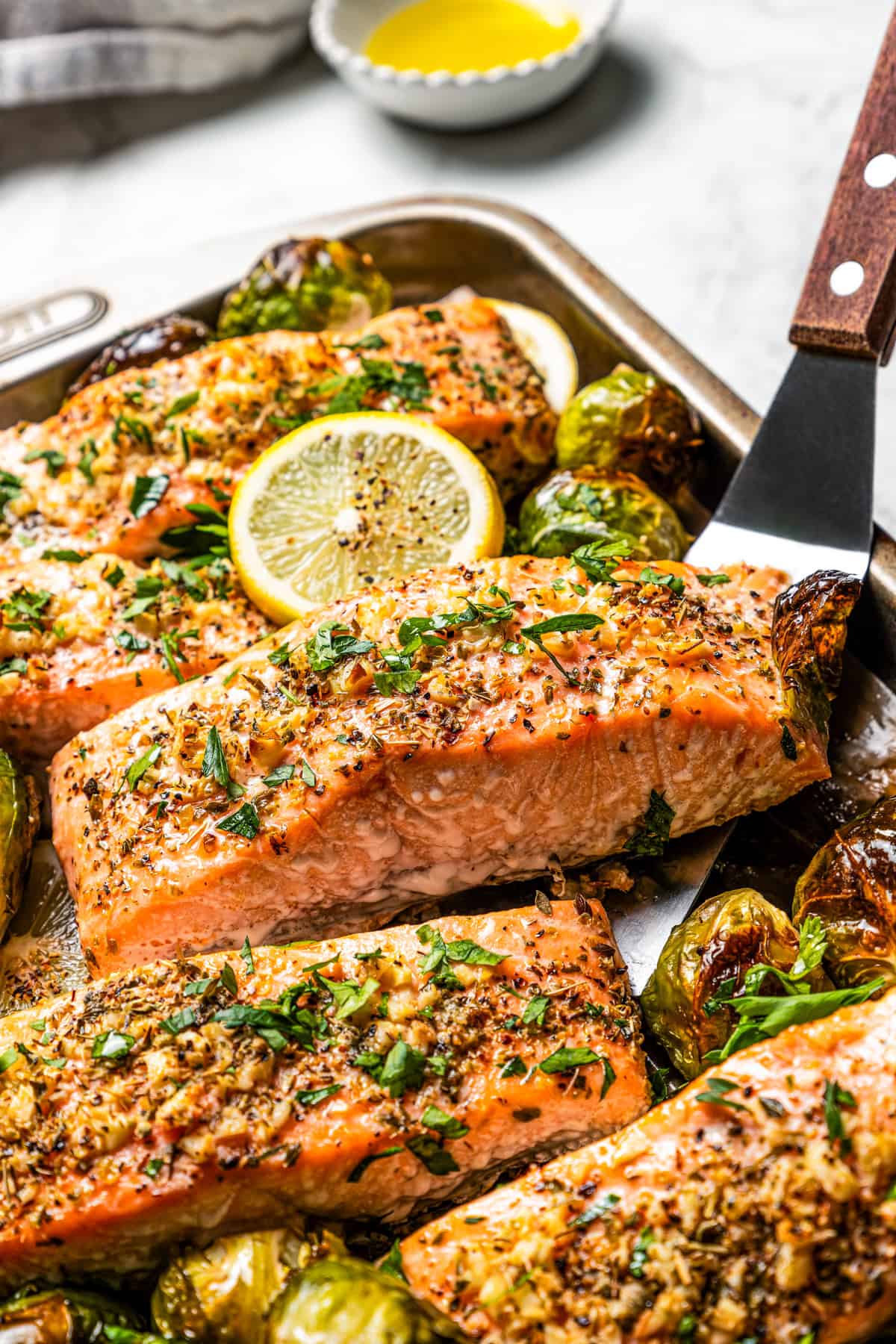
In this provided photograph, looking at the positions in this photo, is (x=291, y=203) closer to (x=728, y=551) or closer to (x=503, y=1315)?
(x=728, y=551)

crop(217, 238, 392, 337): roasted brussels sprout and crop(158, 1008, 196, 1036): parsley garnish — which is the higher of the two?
crop(217, 238, 392, 337): roasted brussels sprout

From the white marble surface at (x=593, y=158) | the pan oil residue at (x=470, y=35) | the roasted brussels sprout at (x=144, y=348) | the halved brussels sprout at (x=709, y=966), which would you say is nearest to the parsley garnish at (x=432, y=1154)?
the halved brussels sprout at (x=709, y=966)

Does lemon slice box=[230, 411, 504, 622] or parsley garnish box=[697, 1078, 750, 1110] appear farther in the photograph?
lemon slice box=[230, 411, 504, 622]

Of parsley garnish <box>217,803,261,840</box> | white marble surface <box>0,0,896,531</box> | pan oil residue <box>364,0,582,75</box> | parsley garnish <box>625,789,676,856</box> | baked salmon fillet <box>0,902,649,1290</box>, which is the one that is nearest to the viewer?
baked salmon fillet <box>0,902,649,1290</box>

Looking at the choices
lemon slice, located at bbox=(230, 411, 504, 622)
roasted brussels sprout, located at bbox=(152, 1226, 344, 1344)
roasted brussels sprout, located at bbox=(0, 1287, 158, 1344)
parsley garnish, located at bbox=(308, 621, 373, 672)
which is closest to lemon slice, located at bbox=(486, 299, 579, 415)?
lemon slice, located at bbox=(230, 411, 504, 622)

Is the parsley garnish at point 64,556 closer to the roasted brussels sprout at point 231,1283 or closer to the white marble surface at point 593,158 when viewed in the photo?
the roasted brussels sprout at point 231,1283

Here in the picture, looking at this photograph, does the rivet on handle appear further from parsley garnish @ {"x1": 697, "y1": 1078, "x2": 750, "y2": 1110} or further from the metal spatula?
parsley garnish @ {"x1": 697, "y1": 1078, "x2": 750, "y2": 1110}
